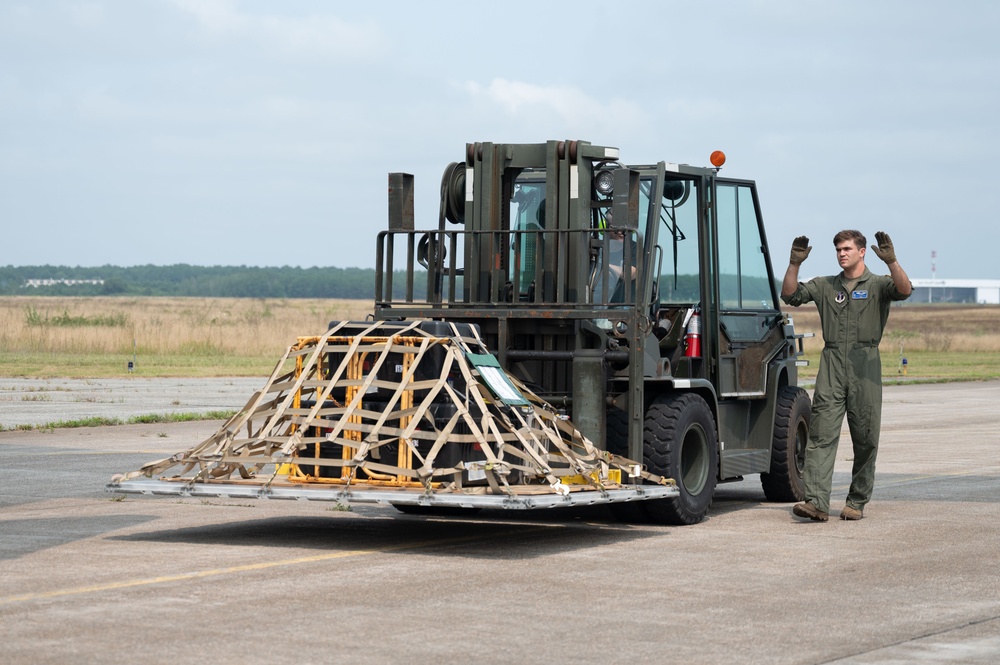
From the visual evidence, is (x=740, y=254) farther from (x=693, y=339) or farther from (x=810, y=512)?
(x=810, y=512)

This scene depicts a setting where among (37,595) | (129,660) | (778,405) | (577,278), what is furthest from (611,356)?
(129,660)

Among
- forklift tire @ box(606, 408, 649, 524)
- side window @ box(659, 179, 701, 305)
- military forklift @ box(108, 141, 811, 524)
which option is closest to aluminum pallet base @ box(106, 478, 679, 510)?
military forklift @ box(108, 141, 811, 524)

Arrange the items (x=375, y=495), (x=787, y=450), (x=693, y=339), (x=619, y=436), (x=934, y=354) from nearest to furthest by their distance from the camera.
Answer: (x=375, y=495) → (x=619, y=436) → (x=693, y=339) → (x=787, y=450) → (x=934, y=354)

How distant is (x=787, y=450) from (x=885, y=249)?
8.20 ft

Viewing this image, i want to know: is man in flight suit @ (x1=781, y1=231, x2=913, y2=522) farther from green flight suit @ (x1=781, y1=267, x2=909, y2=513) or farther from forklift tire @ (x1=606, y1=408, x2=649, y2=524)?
forklift tire @ (x1=606, y1=408, x2=649, y2=524)

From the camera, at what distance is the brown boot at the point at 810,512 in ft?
40.2

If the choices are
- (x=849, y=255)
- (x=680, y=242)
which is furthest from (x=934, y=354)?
(x=849, y=255)

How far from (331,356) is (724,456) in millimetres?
3570

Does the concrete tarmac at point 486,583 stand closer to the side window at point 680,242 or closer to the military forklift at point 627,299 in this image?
the military forklift at point 627,299

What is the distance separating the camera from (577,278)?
12.2 m

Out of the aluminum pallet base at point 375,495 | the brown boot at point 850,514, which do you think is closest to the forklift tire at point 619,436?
the aluminum pallet base at point 375,495

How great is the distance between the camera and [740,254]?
13.8 meters

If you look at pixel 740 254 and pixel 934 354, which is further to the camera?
pixel 934 354

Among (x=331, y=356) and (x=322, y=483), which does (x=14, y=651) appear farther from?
(x=331, y=356)
